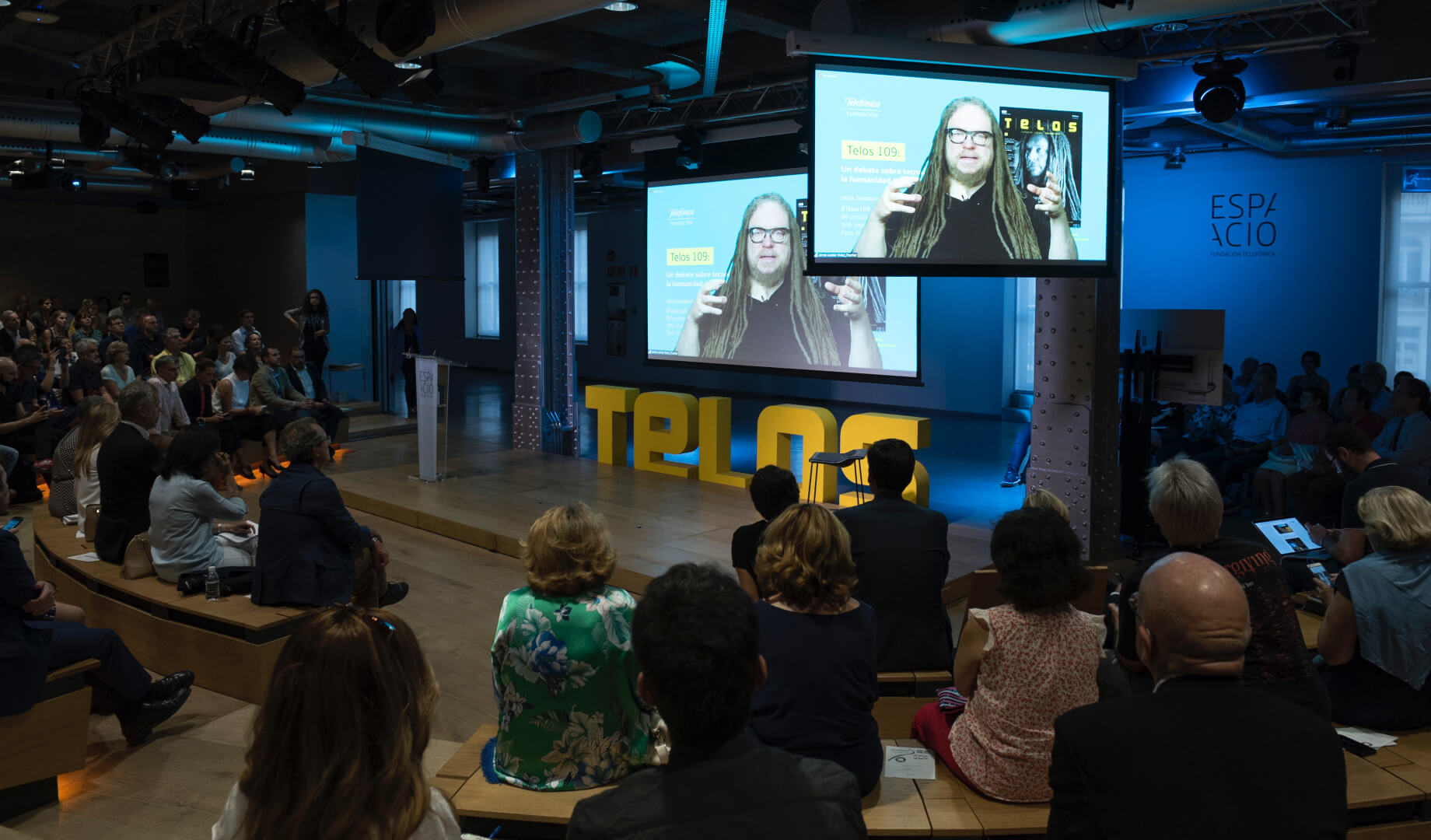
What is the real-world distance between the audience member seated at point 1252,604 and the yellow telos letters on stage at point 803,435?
5.08 metres

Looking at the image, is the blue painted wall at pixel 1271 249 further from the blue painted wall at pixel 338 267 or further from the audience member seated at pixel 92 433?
the audience member seated at pixel 92 433

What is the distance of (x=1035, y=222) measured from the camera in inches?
231

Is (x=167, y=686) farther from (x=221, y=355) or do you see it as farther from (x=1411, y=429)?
(x=1411, y=429)

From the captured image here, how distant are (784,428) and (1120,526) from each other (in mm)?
2850

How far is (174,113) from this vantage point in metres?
7.98

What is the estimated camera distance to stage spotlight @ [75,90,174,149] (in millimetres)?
8148

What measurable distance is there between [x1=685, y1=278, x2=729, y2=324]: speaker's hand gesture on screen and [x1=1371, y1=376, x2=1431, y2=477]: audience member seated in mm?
5222

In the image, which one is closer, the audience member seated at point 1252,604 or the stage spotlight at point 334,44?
the audience member seated at point 1252,604

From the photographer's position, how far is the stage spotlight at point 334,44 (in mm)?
5766

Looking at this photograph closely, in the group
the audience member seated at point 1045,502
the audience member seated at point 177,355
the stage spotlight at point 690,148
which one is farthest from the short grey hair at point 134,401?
the stage spotlight at point 690,148

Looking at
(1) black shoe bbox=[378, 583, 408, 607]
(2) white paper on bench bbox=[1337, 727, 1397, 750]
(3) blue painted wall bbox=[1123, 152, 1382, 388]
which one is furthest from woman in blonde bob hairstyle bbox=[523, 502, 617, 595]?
(3) blue painted wall bbox=[1123, 152, 1382, 388]

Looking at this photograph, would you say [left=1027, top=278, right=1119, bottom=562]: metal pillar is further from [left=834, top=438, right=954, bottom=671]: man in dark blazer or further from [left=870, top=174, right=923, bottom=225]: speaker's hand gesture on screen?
[left=834, top=438, right=954, bottom=671]: man in dark blazer

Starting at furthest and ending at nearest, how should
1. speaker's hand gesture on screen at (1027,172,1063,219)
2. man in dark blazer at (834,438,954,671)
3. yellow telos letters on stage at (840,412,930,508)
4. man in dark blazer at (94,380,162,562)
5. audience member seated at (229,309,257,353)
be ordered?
audience member seated at (229,309,257,353) < yellow telos letters on stage at (840,412,930,508) < speaker's hand gesture on screen at (1027,172,1063,219) < man in dark blazer at (94,380,162,562) < man in dark blazer at (834,438,954,671)

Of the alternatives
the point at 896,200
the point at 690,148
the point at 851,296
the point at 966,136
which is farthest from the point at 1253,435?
the point at 690,148
